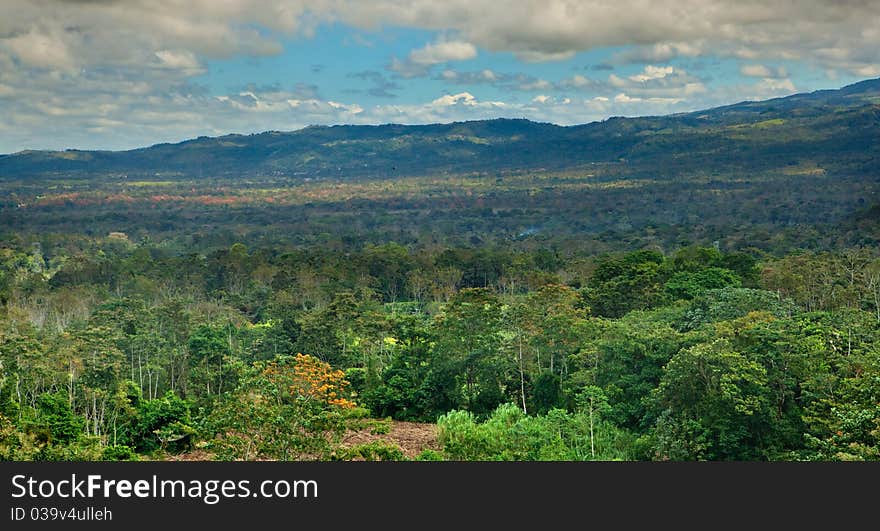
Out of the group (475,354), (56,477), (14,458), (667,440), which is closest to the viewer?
(56,477)

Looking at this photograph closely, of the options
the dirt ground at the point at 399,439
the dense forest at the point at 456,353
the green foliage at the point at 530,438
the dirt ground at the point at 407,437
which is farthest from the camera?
the dirt ground at the point at 407,437

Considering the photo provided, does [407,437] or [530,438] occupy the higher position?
[530,438]

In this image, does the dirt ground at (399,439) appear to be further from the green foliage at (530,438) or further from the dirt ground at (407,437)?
→ the green foliage at (530,438)

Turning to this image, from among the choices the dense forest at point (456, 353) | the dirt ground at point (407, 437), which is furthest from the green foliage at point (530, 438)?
the dirt ground at point (407, 437)

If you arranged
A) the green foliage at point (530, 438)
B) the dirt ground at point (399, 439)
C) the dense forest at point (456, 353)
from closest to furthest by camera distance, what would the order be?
the green foliage at point (530, 438) < the dense forest at point (456, 353) < the dirt ground at point (399, 439)

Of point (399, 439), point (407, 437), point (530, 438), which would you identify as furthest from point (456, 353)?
point (530, 438)

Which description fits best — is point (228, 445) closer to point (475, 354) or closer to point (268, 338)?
point (475, 354)

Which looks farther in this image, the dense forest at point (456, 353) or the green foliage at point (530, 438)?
the dense forest at point (456, 353)

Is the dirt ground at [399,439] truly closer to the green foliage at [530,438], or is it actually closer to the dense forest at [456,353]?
the dense forest at [456,353]

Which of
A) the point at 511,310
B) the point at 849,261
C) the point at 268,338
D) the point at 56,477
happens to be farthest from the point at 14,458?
the point at 849,261

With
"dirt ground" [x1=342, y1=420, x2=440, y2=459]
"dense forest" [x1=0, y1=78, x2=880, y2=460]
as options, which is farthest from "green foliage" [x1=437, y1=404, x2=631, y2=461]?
"dirt ground" [x1=342, y1=420, x2=440, y2=459]

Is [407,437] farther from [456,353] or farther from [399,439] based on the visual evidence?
[456,353]
